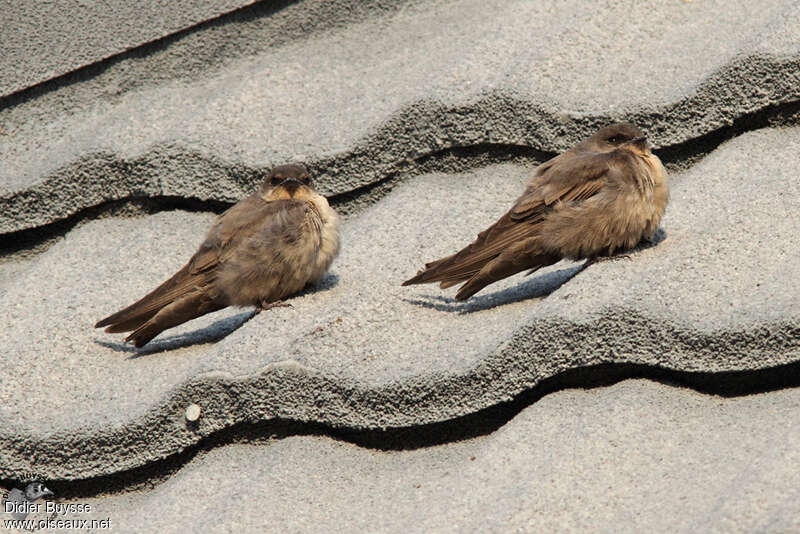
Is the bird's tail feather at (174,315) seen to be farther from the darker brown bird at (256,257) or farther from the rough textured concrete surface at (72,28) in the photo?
the rough textured concrete surface at (72,28)

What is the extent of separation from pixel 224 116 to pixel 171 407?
1277 mm

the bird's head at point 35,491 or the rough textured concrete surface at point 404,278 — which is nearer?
the rough textured concrete surface at point 404,278

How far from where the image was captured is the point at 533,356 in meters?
2.29

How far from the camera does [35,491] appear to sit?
2.54 m

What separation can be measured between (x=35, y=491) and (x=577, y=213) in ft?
5.43

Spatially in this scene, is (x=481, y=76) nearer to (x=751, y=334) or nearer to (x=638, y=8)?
(x=638, y=8)

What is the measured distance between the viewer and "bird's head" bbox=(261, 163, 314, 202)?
333 centimetres

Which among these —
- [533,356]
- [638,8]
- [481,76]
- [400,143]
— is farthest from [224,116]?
[533,356]

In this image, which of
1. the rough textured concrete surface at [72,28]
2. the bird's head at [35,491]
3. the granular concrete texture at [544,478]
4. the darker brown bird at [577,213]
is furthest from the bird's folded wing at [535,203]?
the rough textured concrete surface at [72,28]

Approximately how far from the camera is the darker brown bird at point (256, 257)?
3254 mm

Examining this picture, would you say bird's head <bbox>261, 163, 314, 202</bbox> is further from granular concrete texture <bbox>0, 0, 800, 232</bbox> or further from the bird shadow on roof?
the bird shadow on roof

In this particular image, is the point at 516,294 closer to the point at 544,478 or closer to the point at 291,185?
the point at 291,185

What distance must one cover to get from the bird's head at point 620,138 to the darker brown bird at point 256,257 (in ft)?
2.76

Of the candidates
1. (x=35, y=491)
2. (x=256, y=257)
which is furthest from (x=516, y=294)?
(x=35, y=491)
